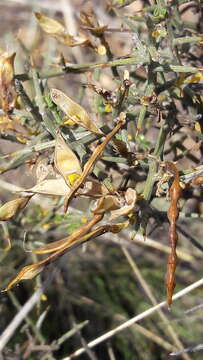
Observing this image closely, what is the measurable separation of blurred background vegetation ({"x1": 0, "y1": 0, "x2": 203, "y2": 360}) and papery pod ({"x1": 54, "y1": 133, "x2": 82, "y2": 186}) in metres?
0.14

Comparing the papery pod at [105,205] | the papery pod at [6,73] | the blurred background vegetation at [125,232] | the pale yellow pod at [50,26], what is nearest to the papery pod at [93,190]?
the papery pod at [105,205]

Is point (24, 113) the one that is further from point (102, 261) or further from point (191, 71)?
point (102, 261)

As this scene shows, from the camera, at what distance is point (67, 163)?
0.54m

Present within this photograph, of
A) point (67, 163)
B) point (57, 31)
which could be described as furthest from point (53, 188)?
point (57, 31)

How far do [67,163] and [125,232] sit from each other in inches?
37.1

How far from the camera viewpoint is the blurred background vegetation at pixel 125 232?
0.75 m

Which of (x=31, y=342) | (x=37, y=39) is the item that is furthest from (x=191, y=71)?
(x=37, y=39)

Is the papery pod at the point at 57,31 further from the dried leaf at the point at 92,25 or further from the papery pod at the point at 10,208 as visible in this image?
the papery pod at the point at 10,208

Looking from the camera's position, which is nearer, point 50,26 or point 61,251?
point 61,251

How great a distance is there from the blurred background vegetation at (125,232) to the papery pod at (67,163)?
14cm

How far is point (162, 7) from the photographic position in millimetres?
691

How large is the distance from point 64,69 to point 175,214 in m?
0.39

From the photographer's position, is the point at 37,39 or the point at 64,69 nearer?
the point at 64,69

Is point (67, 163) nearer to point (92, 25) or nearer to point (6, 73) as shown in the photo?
point (6, 73)
